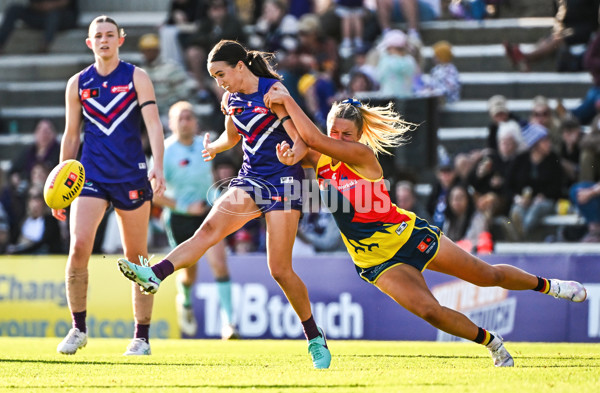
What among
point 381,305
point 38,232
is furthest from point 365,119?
point 38,232

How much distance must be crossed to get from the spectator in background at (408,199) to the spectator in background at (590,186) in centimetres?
205

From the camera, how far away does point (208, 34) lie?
1755 cm

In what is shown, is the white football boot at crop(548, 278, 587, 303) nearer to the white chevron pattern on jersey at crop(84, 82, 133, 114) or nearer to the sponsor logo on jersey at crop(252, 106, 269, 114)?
the sponsor logo on jersey at crop(252, 106, 269, 114)

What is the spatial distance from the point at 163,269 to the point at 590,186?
27.9 ft

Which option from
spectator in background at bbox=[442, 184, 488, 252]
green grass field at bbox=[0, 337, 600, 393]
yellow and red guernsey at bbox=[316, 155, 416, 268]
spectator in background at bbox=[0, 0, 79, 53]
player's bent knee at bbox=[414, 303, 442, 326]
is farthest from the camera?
spectator in background at bbox=[0, 0, 79, 53]

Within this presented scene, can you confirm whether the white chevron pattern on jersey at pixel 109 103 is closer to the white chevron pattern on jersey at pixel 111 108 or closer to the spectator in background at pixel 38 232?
the white chevron pattern on jersey at pixel 111 108

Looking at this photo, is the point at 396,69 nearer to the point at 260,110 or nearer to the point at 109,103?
the point at 109,103

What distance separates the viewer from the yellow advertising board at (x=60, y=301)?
1255cm

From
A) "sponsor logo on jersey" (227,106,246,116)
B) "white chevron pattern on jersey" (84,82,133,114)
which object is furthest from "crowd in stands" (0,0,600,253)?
"sponsor logo on jersey" (227,106,246,116)

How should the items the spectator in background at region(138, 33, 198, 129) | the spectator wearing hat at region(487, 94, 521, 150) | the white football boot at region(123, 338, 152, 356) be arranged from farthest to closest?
the spectator in background at region(138, 33, 198, 129)
the spectator wearing hat at region(487, 94, 521, 150)
the white football boot at region(123, 338, 152, 356)

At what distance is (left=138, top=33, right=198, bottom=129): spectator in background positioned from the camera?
17.0 meters

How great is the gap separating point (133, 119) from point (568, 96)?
10349 mm

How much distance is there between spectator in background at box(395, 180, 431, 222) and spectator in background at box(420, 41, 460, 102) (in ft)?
9.84

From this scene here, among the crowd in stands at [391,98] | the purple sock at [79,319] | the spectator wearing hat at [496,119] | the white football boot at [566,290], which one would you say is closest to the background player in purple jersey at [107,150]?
the purple sock at [79,319]
